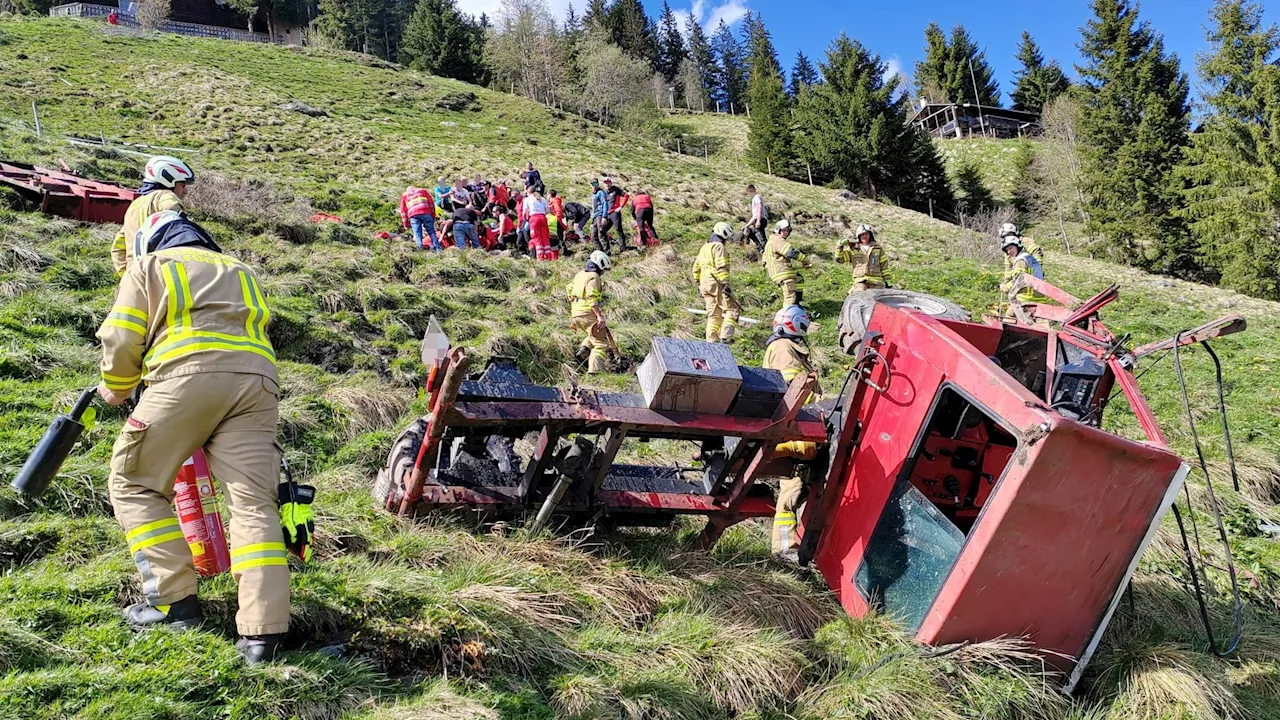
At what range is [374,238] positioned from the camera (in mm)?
11781

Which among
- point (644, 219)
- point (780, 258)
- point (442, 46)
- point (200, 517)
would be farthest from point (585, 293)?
point (442, 46)

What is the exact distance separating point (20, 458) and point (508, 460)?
2.64m

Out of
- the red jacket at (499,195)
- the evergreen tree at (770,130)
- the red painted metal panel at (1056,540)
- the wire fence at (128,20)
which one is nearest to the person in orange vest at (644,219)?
the red jacket at (499,195)

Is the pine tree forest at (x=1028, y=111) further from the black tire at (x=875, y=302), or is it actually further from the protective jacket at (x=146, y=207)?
the protective jacket at (x=146, y=207)

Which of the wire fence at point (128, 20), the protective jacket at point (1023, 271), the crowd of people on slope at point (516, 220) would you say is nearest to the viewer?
the protective jacket at point (1023, 271)

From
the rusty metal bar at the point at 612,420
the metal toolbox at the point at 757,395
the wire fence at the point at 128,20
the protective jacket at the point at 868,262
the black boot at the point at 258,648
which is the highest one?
the wire fence at the point at 128,20

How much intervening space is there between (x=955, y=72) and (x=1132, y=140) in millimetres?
29321

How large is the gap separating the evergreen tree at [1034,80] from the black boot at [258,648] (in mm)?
61651

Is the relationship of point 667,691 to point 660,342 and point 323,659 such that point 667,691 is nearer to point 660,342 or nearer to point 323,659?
point 323,659

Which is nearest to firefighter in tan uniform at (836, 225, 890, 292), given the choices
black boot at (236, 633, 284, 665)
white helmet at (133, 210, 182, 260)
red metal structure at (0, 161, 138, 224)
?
red metal structure at (0, 161, 138, 224)

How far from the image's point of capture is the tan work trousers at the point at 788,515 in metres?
4.72

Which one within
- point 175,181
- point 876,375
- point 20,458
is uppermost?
point 175,181

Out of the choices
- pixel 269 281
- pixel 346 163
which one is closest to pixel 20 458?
pixel 269 281

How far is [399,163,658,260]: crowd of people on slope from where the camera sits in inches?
513
